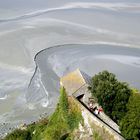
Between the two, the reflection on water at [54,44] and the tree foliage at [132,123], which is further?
the reflection on water at [54,44]

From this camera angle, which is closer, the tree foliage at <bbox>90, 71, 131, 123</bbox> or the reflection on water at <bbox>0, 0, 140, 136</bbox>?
the tree foliage at <bbox>90, 71, 131, 123</bbox>

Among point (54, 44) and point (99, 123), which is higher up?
point (99, 123)

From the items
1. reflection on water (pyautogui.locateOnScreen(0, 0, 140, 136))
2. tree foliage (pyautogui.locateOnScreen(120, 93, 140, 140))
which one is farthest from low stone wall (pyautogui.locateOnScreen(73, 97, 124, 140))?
reflection on water (pyautogui.locateOnScreen(0, 0, 140, 136))

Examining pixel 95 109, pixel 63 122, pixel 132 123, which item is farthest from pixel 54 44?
pixel 132 123

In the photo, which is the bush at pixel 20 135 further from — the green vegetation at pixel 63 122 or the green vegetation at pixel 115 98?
the green vegetation at pixel 115 98

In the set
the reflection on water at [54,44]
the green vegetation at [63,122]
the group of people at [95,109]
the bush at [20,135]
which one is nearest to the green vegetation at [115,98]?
the group of people at [95,109]

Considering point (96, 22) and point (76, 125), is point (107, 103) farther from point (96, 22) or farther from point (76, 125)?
point (96, 22)

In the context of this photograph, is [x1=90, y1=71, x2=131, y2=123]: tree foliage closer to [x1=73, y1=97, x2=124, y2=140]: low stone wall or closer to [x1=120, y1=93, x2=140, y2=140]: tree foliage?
[x1=120, y1=93, x2=140, y2=140]: tree foliage

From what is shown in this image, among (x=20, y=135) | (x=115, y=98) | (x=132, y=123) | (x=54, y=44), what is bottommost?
(x=54, y=44)

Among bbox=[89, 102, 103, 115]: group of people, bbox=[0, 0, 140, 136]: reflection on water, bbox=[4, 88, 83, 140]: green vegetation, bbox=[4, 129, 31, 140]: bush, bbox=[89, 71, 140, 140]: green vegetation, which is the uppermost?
bbox=[89, 71, 140, 140]: green vegetation

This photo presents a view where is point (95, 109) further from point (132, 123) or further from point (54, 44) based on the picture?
point (54, 44)

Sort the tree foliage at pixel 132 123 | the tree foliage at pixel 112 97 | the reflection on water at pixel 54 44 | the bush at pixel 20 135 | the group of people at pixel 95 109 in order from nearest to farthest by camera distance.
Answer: the tree foliage at pixel 132 123 < the tree foliage at pixel 112 97 < the group of people at pixel 95 109 < the bush at pixel 20 135 < the reflection on water at pixel 54 44
